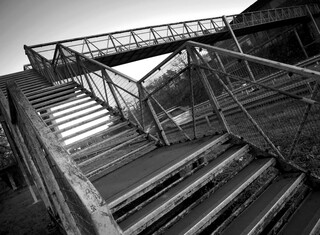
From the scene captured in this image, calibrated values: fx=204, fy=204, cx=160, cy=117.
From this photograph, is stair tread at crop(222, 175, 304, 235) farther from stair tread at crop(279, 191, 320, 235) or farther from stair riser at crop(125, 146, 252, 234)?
stair riser at crop(125, 146, 252, 234)

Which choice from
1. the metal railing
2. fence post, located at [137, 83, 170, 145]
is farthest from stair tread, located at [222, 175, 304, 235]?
fence post, located at [137, 83, 170, 145]

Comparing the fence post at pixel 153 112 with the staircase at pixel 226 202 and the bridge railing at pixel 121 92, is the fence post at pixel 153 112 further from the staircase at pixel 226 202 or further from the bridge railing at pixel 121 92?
the staircase at pixel 226 202

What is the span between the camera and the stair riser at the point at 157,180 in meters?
2.31

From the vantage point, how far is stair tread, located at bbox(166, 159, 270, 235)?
2.07 meters

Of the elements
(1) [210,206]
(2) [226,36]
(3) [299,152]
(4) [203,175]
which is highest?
(2) [226,36]

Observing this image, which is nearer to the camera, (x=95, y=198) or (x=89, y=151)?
(x=95, y=198)

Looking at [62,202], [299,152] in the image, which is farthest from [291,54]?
[62,202]

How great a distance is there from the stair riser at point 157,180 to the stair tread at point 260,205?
0.88m

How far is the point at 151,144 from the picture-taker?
4684 mm

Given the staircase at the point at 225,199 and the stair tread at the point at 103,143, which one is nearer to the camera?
the staircase at the point at 225,199

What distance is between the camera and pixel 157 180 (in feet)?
8.45

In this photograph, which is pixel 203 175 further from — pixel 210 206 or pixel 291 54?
pixel 291 54

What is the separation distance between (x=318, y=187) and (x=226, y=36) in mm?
17383

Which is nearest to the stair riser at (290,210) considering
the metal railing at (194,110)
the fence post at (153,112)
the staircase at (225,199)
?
the staircase at (225,199)
